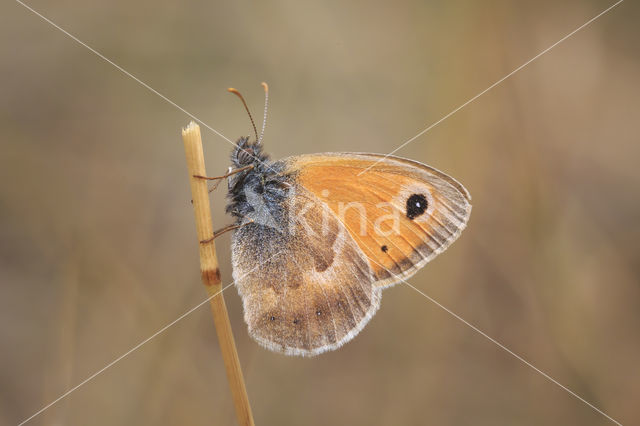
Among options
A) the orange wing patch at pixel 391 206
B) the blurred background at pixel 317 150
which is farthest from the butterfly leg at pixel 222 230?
the blurred background at pixel 317 150

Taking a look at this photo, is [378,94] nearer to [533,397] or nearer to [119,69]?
[119,69]

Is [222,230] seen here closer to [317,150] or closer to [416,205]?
[416,205]

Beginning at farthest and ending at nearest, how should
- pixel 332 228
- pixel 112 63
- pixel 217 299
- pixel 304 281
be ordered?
1. pixel 112 63
2. pixel 332 228
3. pixel 304 281
4. pixel 217 299

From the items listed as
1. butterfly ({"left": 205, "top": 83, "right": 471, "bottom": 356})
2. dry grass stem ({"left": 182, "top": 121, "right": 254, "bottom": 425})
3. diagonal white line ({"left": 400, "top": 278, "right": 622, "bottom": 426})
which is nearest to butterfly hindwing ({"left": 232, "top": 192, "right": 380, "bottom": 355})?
butterfly ({"left": 205, "top": 83, "right": 471, "bottom": 356})

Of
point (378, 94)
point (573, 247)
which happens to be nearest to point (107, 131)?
point (378, 94)

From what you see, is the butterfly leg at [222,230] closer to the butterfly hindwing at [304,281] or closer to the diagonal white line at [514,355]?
the butterfly hindwing at [304,281]

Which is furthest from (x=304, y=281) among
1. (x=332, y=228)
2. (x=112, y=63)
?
(x=112, y=63)

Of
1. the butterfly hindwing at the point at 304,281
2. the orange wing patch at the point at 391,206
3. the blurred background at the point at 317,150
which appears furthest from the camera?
the blurred background at the point at 317,150
